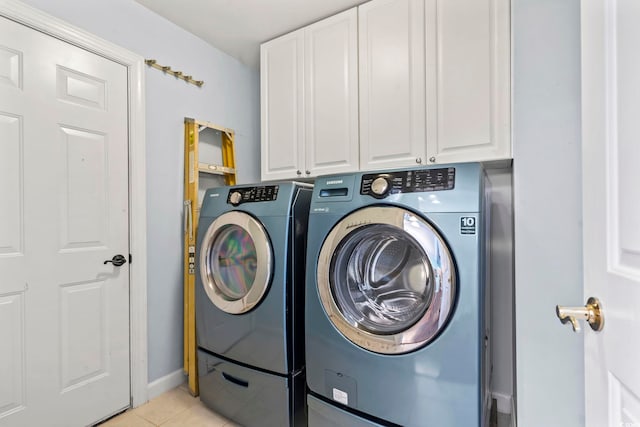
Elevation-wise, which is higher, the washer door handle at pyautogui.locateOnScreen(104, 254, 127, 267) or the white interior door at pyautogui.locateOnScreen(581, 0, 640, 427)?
the white interior door at pyautogui.locateOnScreen(581, 0, 640, 427)

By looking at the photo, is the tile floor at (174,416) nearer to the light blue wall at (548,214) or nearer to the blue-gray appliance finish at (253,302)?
the blue-gray appliance finish at (253,302)

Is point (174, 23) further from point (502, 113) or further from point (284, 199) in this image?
point (502, 113)

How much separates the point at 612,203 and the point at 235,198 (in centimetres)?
146

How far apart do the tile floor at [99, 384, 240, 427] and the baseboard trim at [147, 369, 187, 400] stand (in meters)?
0.04

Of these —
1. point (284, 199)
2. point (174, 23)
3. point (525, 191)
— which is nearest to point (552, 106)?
point (525, 191)

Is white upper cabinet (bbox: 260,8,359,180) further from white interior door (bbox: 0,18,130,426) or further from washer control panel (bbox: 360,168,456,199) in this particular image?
white interior door (bbox: 0,18,130,426)

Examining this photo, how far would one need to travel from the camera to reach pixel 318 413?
1321 mm

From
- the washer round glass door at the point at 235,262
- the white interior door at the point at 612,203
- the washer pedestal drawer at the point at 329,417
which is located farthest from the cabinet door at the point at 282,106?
the white interior door at the point at 612,203

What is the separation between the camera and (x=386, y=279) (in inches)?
52.6

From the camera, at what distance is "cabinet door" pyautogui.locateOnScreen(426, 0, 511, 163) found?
1.43 meters

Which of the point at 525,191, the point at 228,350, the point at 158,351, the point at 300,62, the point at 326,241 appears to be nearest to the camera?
the point at 525,191

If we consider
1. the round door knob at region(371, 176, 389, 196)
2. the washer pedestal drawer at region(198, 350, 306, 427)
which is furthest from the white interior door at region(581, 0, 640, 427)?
the washer pedestal drawer at region(198, 350, 306, 427)

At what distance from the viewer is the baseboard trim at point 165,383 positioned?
1834 mm

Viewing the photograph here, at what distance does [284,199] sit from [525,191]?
3.28ft
